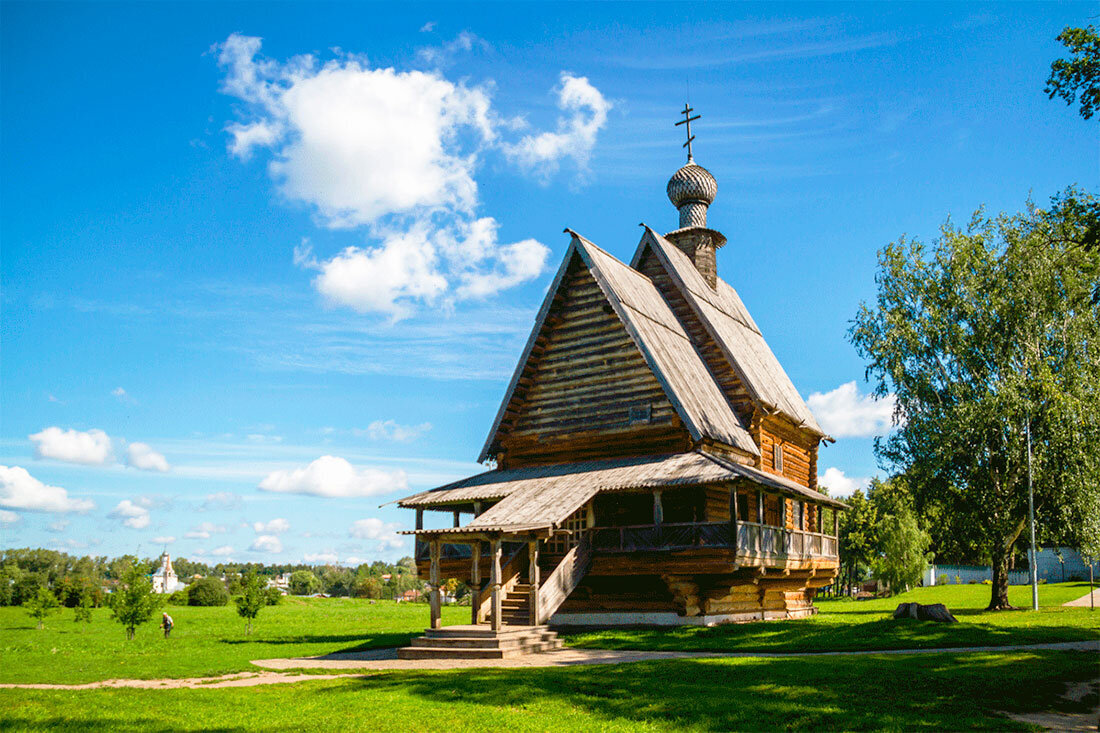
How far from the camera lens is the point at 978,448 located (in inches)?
1239

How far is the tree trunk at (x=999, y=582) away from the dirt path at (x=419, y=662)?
14.0 meters

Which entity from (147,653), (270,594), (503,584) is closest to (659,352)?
(503,584)

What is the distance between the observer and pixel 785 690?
12.5 meters

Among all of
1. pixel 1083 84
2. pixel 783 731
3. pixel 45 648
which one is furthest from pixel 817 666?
pixel 45 648

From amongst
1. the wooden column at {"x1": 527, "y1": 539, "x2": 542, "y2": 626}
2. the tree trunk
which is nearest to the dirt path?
the wooden column at {"x1": 527, "y1": 539, "x2": 542, "y2": 626}

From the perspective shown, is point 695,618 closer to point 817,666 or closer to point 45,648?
point 817,666

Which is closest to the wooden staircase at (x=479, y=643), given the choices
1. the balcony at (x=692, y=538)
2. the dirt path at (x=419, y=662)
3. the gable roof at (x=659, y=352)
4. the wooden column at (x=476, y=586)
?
the dirt path at (x=419, y=662)

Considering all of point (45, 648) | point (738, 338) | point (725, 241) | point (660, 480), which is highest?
point (725, 241)

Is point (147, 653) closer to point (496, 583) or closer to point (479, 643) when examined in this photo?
point (479, 643)

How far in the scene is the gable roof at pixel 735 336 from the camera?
3136 centimetres

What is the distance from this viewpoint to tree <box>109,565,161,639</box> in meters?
31.0

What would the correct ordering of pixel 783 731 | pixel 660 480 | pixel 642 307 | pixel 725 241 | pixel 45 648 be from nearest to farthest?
pixel 783 731, pixel 660 480, pixel 45 648, pixel 642 307, pixel 725 241

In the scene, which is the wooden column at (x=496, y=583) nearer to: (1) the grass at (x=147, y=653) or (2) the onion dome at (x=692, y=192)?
(1) the grass at (x=147, y=653)

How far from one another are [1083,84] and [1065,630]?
42.3ft
